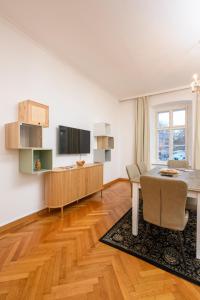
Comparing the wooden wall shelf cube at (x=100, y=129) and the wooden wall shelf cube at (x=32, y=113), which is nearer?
the wooden wall shelf cube at (x=32, y=113)

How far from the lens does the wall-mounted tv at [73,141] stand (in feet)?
9.86

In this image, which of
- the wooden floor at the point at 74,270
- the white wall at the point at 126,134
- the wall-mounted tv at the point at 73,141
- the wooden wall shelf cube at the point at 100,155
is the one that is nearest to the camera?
the wooden floor at the point at 74,270

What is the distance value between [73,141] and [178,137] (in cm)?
348

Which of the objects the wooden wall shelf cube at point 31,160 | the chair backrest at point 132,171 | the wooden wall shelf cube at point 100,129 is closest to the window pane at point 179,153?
the wooden wall shelf cube at point 100,129

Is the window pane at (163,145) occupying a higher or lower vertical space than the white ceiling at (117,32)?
lower

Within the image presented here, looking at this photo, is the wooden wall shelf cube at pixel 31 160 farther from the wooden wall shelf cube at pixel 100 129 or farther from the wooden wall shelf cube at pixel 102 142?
the wooden wall shelf cube at pixel 102 142

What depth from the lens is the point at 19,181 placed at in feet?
7.68

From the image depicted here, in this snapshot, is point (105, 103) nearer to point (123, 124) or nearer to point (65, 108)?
point (123, 124)

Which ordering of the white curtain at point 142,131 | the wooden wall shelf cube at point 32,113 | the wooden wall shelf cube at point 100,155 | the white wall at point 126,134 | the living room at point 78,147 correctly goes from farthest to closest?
the white wall at point 126,134
the white curtain at point 142,131
the wooden wall shelf cube at point 100,155
the wooden wall shelf cube at point 32,113
the living room at point 78,147

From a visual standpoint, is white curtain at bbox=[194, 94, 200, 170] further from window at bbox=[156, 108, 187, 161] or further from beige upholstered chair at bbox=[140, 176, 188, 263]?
A: beige upholstered chair at bbox=[140, 176, 188, 263]

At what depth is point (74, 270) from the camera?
1.45 meters

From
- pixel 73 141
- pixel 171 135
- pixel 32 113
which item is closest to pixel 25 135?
pixel 32 113

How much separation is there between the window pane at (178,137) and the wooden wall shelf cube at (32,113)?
4135 mm

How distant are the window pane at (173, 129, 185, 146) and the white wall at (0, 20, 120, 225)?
3.13 meters
